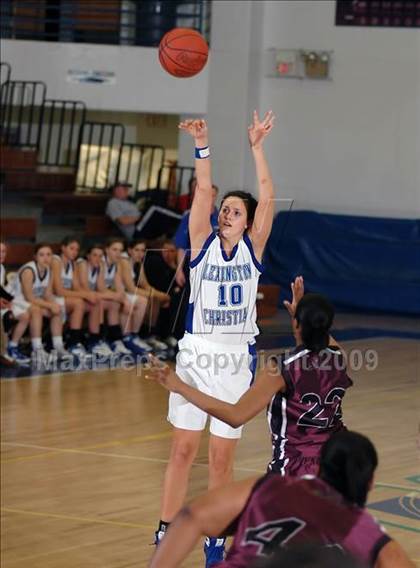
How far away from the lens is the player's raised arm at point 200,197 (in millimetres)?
5191

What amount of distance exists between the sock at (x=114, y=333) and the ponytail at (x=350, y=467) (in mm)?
9169

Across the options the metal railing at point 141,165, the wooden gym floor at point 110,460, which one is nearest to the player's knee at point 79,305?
the wooden gym floor at point 110,460

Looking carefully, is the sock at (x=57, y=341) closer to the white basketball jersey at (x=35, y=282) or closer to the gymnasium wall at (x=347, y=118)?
the white basketball jersey at (x=35, y=282)

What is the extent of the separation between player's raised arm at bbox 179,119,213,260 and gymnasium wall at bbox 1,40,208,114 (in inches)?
387

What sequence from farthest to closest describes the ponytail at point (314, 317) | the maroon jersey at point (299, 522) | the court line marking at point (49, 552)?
the court line marking at point (49, 552)
the ponytail at point (314, 317)
the maroon jersey at point (299, 522)

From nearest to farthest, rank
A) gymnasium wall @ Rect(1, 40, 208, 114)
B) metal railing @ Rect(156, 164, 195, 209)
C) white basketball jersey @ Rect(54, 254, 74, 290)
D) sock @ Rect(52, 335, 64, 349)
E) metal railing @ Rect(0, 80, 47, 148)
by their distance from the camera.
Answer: sock @ Rect(52, 335, 64, 349), white basketball jersey @ Rect(54, 254, 74, 290), metal railing @ Rect(0, 80, 47, 148), gymnasium wall @ Rect(1, 40, 208, 114), metal railing @ Rect(156, 164, 195, 209)

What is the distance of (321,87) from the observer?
51.4 ft

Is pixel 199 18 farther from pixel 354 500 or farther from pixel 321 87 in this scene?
pixel 354 500

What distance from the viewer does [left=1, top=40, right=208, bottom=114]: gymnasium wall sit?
14.8 meters

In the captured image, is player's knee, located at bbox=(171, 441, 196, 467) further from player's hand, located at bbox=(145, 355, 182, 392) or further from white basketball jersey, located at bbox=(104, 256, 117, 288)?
white basketball jersey, located at bbox=(104, 256, 117, 288)

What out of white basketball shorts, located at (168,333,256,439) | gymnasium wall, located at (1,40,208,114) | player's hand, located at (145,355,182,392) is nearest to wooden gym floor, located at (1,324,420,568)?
white basketball shorts, located at (168,333,256,439)

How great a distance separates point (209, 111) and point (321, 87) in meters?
1.52

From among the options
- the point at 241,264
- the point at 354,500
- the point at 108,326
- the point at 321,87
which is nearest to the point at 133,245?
the point at 108,326

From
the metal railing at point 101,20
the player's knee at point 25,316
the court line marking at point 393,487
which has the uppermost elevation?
the metal railing at point 101,20
